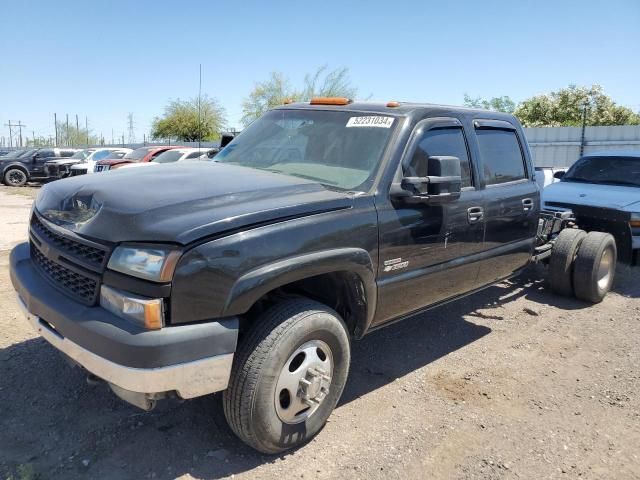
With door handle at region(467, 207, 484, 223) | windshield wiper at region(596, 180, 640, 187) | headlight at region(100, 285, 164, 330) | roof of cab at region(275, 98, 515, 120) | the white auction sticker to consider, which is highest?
roof of cab at region(275, 98, 515, 120)

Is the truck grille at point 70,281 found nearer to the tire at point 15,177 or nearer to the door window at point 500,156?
the door window at point 500,156

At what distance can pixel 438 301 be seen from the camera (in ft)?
12.9

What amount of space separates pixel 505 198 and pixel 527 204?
17.8 inches

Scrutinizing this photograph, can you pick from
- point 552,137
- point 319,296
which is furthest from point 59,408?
point 552,137

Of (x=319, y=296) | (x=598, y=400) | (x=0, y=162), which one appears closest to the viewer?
(x=319, y=296)

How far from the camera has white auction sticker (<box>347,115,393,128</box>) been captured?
3.55 m

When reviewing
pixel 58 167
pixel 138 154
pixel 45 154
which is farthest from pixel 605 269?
pixel 45 154

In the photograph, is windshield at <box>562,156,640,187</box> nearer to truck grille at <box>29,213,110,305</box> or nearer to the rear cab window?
the rear cab window

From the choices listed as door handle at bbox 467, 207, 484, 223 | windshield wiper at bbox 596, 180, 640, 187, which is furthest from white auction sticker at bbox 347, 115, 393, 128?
windshield wiper at bbox 596, 180, 640, 187

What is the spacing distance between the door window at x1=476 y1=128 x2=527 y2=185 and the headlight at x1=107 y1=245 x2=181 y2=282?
2.80m

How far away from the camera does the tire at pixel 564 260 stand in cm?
580

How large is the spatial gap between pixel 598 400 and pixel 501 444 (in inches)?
43.1

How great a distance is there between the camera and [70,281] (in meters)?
2.70

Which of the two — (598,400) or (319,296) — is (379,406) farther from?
(598,400)
